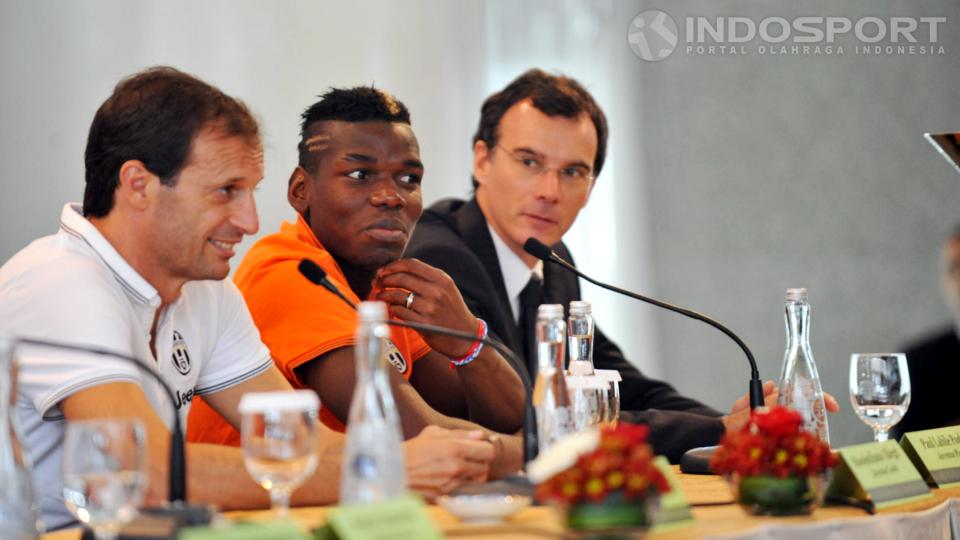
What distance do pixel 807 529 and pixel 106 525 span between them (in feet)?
2.56

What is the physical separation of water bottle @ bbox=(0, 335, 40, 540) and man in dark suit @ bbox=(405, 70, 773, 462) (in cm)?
162

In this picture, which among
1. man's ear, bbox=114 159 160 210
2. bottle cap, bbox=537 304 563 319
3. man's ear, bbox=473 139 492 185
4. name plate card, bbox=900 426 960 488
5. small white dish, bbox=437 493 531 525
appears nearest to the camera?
small white dish, bbox=437 493 531 525

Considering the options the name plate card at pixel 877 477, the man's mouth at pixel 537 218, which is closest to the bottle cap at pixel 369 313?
the name plate card at pixel 877 477

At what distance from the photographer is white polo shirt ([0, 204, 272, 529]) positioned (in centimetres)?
169

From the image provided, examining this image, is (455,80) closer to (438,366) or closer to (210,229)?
(438,366)

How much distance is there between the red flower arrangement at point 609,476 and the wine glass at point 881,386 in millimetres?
853

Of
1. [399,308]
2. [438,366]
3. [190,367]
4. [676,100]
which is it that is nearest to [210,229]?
[190,367]

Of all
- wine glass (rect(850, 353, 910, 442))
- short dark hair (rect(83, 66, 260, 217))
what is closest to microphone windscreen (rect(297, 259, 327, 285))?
short dark hair (rect(83, 66, 260, 217))

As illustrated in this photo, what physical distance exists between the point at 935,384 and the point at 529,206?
111 cm

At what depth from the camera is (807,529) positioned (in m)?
1.40

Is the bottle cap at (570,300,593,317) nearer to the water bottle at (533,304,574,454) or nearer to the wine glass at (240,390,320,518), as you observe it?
the water bottle at (533,304,574,454)

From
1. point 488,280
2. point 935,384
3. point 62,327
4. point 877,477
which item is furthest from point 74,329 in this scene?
point 935,384

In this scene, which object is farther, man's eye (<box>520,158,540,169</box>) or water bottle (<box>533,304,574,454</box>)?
man's eye (<box>520,158,540,169</box>)

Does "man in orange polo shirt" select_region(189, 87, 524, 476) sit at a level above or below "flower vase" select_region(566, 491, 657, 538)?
above
